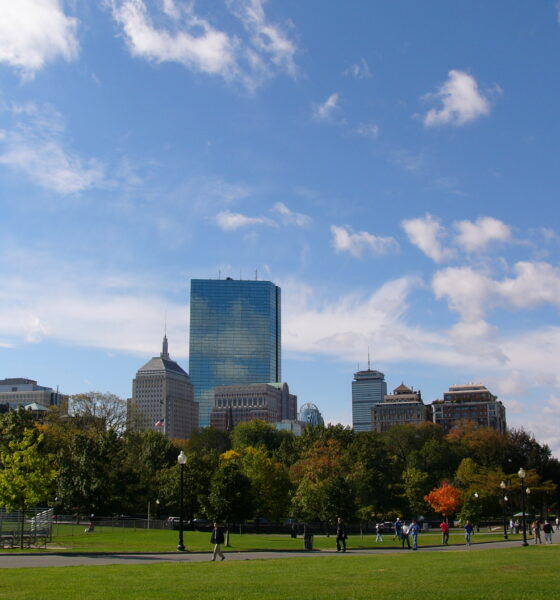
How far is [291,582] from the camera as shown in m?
20.3

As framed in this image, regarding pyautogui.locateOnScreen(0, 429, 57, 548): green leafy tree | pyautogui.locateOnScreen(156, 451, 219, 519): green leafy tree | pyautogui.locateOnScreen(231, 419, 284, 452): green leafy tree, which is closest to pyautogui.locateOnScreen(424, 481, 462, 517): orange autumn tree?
pyautogui.locateOnScreen(156, 451, 219, 519): green leafy tree

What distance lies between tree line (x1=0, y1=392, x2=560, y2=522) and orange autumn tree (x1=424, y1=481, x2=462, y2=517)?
0.55 feet

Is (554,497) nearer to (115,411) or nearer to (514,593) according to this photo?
(115,411)

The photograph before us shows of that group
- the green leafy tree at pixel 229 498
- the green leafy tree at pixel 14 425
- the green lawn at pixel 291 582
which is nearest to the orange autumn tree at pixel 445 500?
the green leafy tree at pixel 229 498

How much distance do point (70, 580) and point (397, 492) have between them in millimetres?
84320

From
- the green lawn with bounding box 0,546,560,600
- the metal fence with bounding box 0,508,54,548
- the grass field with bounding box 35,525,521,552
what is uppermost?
the green lawn with bounding box 0,546,560,600

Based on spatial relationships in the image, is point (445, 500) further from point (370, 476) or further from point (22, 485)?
point (22, 485)

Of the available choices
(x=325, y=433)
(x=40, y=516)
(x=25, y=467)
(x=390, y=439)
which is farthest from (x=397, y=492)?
(x=25, y=467)

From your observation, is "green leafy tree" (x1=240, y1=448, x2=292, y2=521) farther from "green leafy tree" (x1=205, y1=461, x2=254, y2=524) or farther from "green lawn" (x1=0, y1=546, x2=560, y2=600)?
"green lawn" (x1=0, y1=546, x2=560, y2=600)

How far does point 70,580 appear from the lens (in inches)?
814

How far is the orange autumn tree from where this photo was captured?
97938 mm

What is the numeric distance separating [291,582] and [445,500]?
83285 mm

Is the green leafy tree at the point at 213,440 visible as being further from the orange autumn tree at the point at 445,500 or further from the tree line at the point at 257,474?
the orange autumn tree at the point at 445,500

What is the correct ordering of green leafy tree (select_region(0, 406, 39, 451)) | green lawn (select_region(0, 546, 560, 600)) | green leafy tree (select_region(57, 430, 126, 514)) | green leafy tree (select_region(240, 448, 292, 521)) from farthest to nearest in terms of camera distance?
green leafy tree (select_region(240, 448, 292, 521))
green leafy tree (select_region(0, 406, 39, 451))
green leafy tree (select_region(57, 430, 126, 514))
green lawn (select_region(0, 546, 560, 600))
